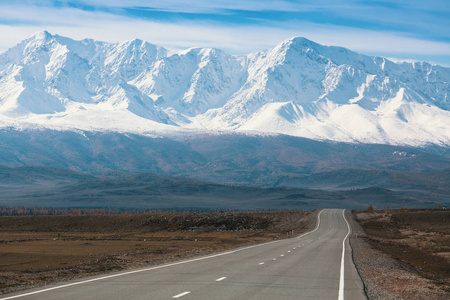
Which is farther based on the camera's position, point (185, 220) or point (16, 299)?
point (185, 220)

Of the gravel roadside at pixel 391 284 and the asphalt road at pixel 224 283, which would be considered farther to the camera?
the gravel roadside at pixel 391 284

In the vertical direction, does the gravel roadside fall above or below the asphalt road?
below

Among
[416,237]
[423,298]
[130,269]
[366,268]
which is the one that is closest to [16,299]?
[130,269]

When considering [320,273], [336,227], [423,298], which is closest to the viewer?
[423,298]

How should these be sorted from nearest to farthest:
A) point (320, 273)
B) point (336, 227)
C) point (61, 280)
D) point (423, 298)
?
point (423, 298) → point (61, 280) → point (320, 273) → point (336, 227)

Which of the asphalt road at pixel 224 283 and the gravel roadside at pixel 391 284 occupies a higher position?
the asphalt road at pixel 224 283

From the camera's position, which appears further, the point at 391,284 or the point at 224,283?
the point at 391,284

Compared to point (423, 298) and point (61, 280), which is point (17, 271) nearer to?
point (61, 280)

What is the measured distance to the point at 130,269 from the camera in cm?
3794

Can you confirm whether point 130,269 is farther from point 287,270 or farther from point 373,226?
point 373,226

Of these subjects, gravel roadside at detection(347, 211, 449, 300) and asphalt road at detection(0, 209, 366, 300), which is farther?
gravel roadside at detection(347, 211, 449, 300)

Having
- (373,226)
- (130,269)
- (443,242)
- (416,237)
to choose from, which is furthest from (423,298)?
(373,226)

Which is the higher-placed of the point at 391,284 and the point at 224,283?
the point at 224,283

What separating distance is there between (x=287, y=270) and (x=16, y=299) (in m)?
16.9
